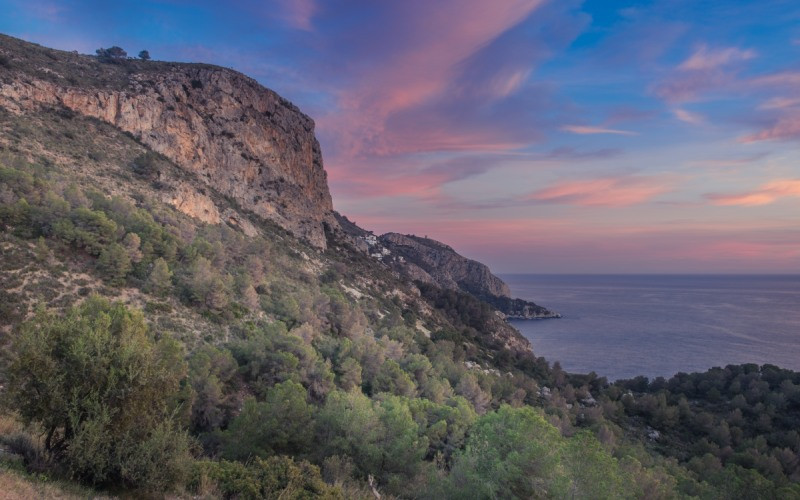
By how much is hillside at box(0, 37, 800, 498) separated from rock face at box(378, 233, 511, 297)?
6482 cm

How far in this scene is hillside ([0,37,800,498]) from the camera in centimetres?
940

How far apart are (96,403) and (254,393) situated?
1258cm

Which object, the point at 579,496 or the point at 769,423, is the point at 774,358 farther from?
the point at 579,496

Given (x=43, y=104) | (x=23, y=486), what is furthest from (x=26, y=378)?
(x=43, y=104)

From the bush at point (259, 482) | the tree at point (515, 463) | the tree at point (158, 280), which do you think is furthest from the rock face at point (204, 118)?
the tree at point (515, 463)

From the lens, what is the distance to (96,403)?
348 inches

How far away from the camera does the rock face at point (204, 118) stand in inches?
1818

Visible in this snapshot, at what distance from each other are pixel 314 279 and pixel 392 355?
1863cm

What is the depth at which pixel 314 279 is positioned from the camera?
4803cm

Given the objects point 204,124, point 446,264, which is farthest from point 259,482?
point 446,264

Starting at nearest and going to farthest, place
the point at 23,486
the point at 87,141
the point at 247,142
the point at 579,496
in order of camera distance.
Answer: the point at 23,486
the point at 579,496
the point at 87,141
the point at 247,142

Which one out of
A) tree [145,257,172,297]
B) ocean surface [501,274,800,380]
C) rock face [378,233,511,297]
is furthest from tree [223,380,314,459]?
rock face [378,233,511,297]

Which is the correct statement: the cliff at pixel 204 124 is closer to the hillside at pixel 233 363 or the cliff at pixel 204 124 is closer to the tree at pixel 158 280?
the hillside at pixel 233 363

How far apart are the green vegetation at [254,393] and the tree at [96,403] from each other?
45 millimetres
